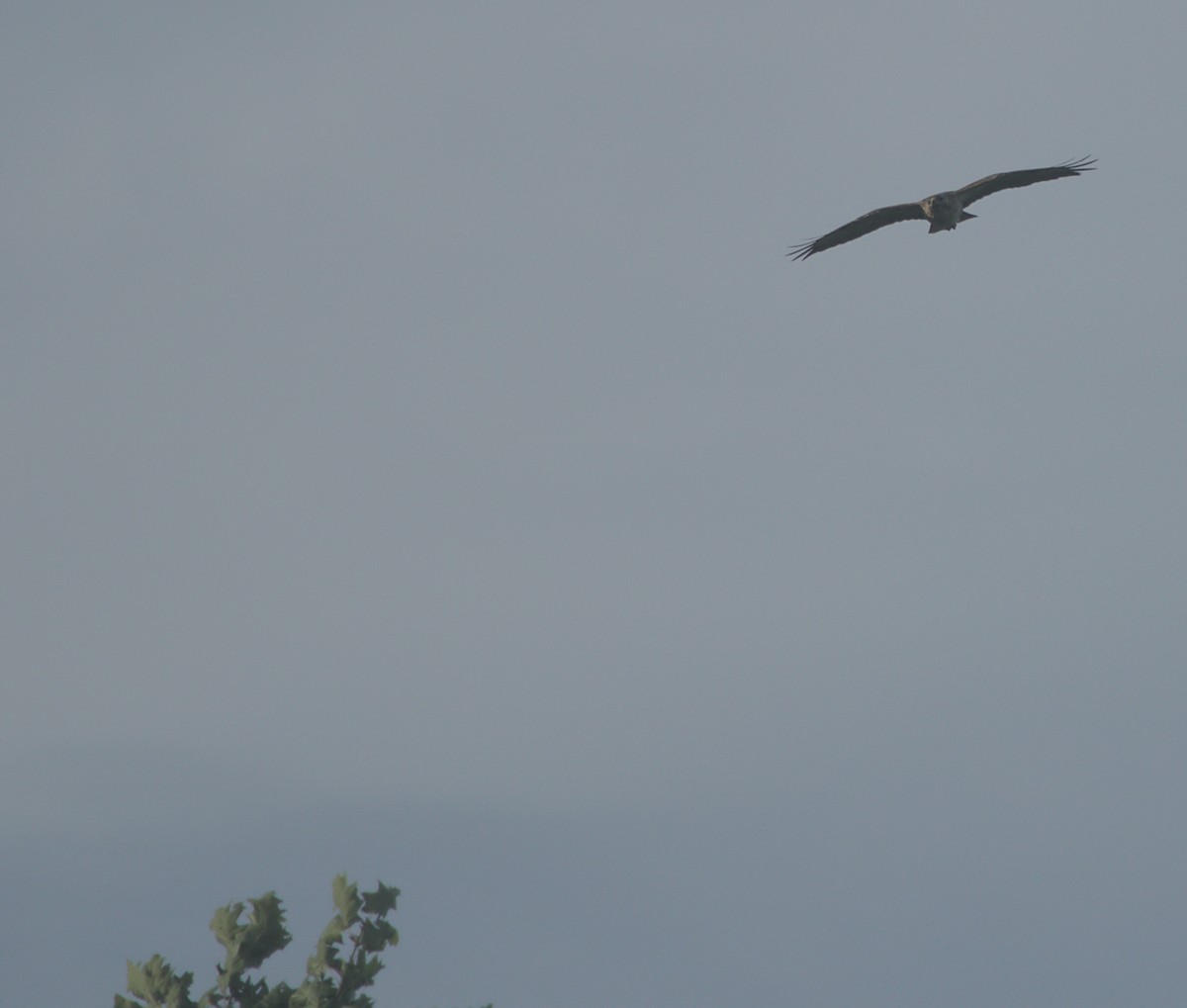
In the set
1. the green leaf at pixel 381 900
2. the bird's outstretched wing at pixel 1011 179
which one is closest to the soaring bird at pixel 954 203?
the bird's outstretched wing at pixel 1011 179

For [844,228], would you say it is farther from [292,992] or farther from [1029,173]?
[292,992]

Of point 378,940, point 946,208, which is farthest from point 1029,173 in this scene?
point 378,940

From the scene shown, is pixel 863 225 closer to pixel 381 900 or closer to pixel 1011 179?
pixel 1011 179

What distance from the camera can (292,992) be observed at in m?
22.8

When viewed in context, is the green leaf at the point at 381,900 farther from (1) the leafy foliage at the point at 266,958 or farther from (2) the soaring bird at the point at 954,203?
(2) the soaring bird at the point at 954,203

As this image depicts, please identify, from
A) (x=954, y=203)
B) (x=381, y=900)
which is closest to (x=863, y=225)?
(x=954, y=203)

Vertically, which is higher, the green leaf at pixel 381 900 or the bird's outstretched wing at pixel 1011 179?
the bird's outstretched wing at pixel 1011 179

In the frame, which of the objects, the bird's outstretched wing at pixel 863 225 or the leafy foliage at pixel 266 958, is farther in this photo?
the bird's outstretched wing at pixel 863 225

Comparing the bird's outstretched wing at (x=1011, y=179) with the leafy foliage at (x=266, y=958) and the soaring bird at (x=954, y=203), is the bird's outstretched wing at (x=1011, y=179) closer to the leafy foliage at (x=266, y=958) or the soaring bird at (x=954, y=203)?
the soaring bird at (x=954, y=203)

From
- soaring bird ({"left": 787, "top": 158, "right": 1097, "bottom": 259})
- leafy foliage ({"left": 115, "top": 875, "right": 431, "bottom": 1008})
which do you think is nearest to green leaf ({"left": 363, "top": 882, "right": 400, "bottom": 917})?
leafy foliage ({"left": 115, "top": 875, "right": 431, "bottom": 1008})

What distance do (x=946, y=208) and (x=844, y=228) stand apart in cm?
293

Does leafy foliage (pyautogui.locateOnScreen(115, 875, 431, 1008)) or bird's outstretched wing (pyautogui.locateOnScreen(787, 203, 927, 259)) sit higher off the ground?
bird's outstretched wing (pyautogui.locateOnScreen(787, 203, 927, 259))

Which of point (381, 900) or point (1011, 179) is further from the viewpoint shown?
point (1011, 179)

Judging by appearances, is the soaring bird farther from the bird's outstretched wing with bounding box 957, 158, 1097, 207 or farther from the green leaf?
the green leaf
